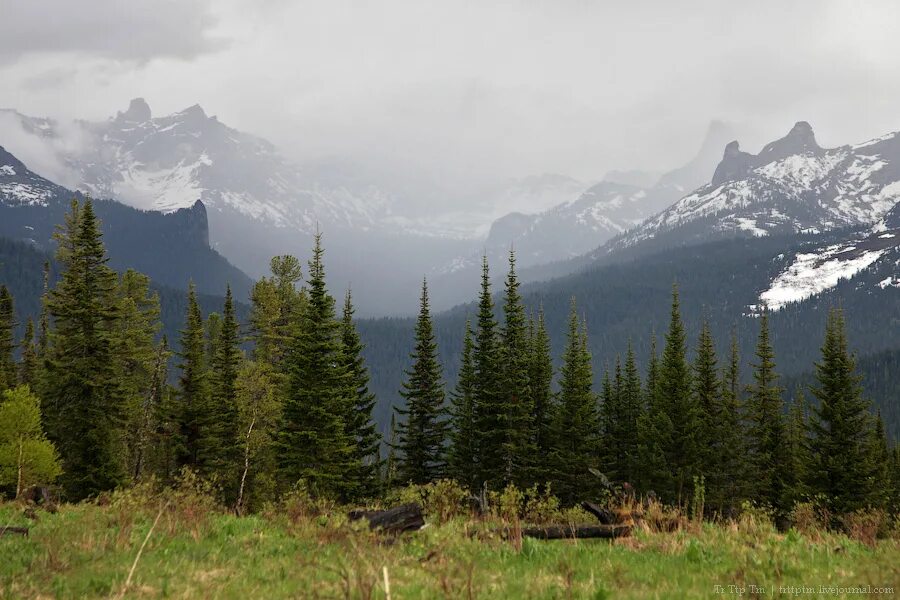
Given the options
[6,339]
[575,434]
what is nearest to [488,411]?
[575,434]

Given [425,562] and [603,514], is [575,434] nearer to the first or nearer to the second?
[603,514]

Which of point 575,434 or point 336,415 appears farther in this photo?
point 575,434

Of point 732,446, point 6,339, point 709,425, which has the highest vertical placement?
point 6,339

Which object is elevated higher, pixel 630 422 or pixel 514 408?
pixel 514 408

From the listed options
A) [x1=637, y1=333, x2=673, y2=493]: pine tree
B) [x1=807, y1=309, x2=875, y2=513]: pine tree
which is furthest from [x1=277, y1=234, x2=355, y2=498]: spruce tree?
[x1=807, y1=309, x2=875, y2=513]: pine tree

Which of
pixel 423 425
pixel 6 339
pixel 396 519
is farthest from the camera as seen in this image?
pixel 6 339

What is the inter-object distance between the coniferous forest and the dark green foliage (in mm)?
139

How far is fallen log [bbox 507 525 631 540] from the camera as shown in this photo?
9.84 meters

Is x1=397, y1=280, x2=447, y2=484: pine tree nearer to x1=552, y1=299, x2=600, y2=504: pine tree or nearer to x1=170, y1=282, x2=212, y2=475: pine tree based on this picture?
x1=552, y1=299, x2=600, y2=504: pine tree

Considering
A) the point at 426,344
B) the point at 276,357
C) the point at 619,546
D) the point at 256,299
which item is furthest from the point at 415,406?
the point at 619,546

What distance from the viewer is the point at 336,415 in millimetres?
33844

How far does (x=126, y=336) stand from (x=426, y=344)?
22.0m

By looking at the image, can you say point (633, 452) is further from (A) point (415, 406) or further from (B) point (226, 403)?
(B) point (226, 403)

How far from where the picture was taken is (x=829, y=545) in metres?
9.50
